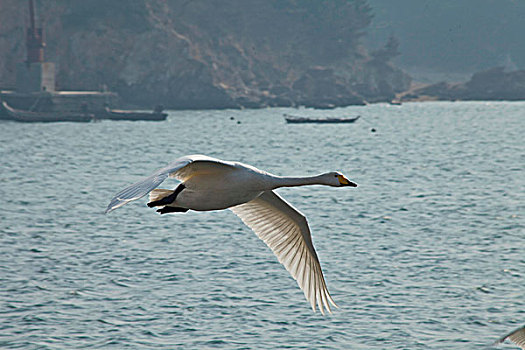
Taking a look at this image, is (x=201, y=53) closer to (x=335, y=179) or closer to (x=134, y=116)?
(x=134, y=116)

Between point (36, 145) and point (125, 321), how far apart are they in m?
66.6

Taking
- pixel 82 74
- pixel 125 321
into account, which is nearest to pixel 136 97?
pixel 82 74

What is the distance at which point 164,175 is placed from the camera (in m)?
10.9

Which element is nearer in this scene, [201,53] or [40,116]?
[40,116]

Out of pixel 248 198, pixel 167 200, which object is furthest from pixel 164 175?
pixel 248 198

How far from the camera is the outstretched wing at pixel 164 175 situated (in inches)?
384

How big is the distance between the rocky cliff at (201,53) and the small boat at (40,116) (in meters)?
36.8

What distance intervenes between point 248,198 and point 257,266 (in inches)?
707

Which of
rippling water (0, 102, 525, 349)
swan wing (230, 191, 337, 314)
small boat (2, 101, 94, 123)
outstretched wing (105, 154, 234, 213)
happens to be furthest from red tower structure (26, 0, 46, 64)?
outstretched wing (105, 154, 234, 213)

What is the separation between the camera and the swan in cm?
1182

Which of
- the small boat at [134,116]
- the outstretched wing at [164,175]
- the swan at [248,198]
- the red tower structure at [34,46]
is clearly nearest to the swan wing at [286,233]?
the swan at [248,198]

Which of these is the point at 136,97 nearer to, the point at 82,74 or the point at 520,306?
the point at 82,74

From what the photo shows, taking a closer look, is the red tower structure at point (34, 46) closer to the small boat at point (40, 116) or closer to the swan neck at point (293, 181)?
the small boat at point (40, 116)

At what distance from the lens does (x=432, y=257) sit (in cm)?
3247
